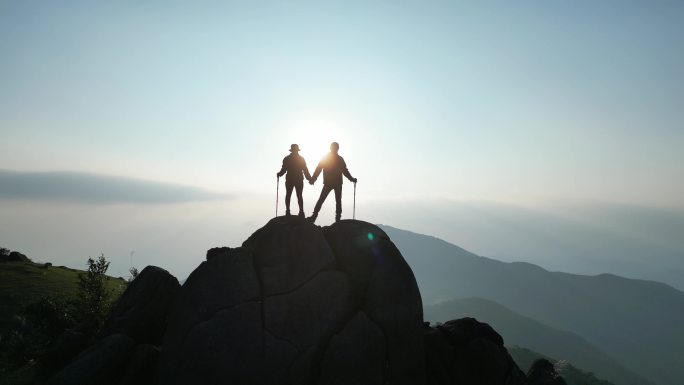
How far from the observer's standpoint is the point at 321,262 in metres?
23.3

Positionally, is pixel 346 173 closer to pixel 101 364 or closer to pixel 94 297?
pixel 101 364

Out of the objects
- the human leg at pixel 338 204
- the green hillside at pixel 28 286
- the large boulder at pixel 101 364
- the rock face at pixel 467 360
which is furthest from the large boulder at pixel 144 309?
the green hillside at pixel 28 286

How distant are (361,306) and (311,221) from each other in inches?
252

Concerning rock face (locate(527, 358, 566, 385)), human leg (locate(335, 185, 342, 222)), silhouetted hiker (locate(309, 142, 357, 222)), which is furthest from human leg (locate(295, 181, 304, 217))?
rock face (locate(527, 358, 566, 385))

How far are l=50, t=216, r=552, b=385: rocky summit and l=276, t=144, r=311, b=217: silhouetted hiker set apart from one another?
8.58ft

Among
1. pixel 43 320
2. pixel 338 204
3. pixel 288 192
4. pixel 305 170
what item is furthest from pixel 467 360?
pixel 43 320

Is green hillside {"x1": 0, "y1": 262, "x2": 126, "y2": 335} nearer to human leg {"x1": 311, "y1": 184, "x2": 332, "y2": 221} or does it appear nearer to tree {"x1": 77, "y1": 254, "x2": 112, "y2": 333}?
tree {"x1": 77, "y1": 254, "x2": 112, "y2": 333}

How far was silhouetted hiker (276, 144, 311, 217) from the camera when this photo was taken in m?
27.3

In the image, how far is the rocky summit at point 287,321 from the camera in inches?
806

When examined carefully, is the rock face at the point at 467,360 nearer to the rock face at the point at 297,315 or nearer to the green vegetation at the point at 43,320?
the rock face at the point at 297,315

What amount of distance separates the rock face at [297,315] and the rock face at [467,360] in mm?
4425

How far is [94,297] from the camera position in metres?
39.6

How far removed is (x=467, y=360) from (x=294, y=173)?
15.9 meters

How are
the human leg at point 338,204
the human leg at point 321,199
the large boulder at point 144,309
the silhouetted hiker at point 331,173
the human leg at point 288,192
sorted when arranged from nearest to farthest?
the large boulder at point 144,309
the human leg at point 288,192
the human leg at point 321,199
the silhouetted hiker at point 331,173
the human leg at point 338,204
